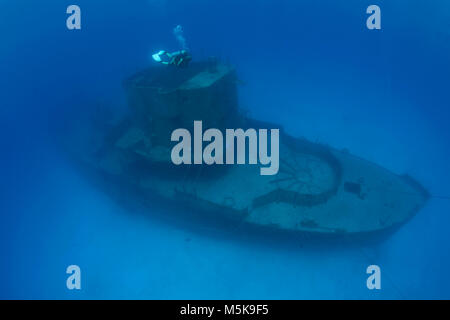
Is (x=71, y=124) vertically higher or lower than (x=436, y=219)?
higher

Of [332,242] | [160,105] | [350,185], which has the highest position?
[160,105]

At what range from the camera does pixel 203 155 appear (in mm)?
10852

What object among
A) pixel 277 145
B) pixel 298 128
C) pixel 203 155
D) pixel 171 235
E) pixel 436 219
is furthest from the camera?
pixel 298 128

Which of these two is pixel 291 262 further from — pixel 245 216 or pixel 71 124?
pixel 71 124

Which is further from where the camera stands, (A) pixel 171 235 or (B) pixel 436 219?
(B) pixel 436 219

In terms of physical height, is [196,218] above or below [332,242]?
above

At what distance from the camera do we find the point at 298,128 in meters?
20.6

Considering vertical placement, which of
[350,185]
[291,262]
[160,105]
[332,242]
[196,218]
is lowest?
[291,262]

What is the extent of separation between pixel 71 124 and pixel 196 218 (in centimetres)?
1016

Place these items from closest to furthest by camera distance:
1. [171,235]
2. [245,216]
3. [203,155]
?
[245,216]
[203,155]
[171,235]
